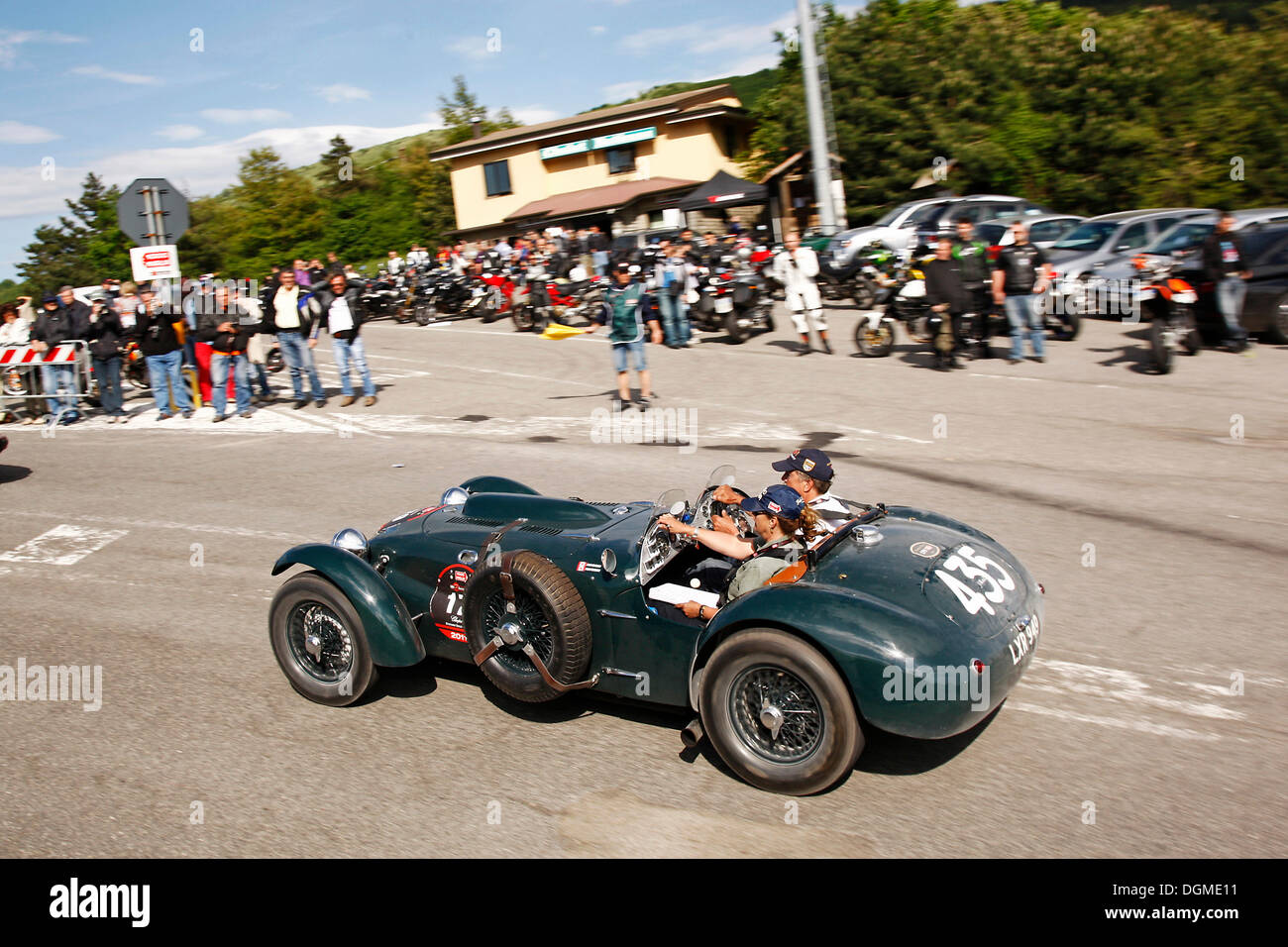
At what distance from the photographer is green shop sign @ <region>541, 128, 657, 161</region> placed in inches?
1575

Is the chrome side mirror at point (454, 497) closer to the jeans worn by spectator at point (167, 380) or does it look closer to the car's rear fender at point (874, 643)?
the car's rear fender at point (874, 643)

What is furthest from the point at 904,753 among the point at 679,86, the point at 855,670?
the point at 679,86

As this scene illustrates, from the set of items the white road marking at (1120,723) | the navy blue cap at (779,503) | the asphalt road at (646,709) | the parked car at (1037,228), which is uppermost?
the parked car at (1037,228)

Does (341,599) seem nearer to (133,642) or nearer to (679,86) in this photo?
(133,642)

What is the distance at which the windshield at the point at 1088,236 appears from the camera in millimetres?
17234

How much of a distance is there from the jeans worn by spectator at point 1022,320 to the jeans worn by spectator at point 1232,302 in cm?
234

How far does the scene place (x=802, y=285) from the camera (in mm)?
15656

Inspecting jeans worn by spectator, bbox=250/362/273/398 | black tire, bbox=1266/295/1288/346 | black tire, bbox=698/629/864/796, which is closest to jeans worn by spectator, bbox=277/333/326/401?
jeans worn by spectator, bbox=250/362/273/398

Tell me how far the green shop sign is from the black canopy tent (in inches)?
436

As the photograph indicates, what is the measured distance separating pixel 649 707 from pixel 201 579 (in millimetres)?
4220

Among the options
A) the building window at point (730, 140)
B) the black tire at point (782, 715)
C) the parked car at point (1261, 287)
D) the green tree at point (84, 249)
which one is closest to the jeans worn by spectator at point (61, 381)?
the black tire at point (782, 715)

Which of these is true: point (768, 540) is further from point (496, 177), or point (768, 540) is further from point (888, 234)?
point (496, 177)

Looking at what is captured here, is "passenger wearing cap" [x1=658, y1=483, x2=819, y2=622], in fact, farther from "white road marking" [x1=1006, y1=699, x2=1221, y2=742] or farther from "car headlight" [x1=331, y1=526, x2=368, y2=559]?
"car headlight" [x1=331, y1=526, x2=368, y2=559]

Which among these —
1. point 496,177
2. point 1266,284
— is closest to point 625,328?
point 1266,284
